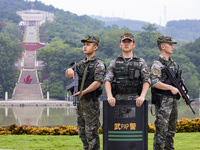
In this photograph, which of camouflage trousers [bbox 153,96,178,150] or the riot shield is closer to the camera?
the riot shield

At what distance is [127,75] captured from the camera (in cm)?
556

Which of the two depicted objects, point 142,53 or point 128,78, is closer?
point 128,78

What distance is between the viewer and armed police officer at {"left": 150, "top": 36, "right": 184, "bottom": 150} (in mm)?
5863

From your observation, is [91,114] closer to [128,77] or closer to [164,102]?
[128,77]

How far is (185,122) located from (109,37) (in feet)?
222

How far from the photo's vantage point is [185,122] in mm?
10234

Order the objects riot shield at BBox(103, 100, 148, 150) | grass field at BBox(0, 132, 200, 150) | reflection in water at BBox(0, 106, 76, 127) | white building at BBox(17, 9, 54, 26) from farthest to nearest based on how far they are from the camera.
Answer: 1. white building at BBox(17, 9, 54, 26)
2. reflection in water at BBox(0, 106, 76, 127)
3. grass field at BBox(0, 132, 200, 150)
4. riot shield at BBox(103, 100, 148, 150)

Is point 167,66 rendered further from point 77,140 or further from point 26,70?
point 26,70

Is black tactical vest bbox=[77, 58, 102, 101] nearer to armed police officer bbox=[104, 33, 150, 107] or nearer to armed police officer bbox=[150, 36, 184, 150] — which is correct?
armed police officer bbox=[104, 33, 150, 107]

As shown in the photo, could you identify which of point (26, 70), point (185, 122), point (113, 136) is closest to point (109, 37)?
point (26, 70)

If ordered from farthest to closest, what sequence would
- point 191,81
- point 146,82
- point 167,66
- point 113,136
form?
point 191,81 < point 167,66 < point 146,82 < point 113,136

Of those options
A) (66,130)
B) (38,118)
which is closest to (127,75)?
(66,130)

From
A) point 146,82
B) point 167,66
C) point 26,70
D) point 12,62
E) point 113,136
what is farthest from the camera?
point 26,70

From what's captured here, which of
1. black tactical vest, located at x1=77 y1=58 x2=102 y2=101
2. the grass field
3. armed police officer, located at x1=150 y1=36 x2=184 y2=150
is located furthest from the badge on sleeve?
the grass field
